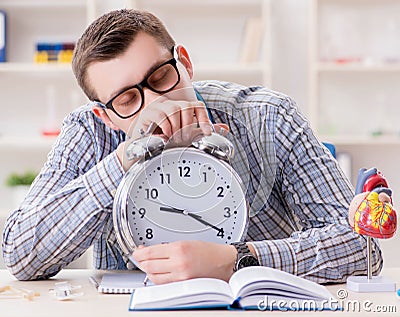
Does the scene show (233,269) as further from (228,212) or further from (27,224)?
(27,224)

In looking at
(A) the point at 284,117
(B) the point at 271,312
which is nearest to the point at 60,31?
(A) the point at 284,117

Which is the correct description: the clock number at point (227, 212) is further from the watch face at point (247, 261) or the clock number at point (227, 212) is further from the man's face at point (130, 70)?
the man's face at point (130, 70)

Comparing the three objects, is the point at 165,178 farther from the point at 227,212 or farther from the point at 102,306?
the point at 102,306

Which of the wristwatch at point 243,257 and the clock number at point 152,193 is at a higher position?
the clock number at point 152,193

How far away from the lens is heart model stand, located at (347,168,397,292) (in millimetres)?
1274

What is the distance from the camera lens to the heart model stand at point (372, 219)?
127 cm

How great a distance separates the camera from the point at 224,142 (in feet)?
4.46

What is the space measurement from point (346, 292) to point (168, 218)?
34 cm

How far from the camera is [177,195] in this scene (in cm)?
133

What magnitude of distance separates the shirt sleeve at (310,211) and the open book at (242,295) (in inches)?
7.0

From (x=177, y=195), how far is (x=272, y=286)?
0.87ft

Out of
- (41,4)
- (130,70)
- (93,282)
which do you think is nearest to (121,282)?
(93,282)

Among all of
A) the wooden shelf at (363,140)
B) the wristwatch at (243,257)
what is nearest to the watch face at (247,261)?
the wristwatch at (243,257)

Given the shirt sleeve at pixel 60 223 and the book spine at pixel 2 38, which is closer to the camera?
the shirt sleeve at pixel 60 223
